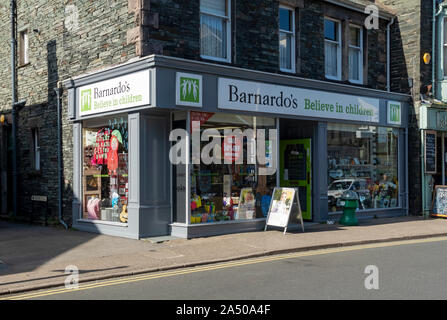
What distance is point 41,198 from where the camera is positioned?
1516 cm

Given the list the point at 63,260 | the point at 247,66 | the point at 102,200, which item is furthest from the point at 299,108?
the point at 63,260

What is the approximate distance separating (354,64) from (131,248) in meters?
10.3

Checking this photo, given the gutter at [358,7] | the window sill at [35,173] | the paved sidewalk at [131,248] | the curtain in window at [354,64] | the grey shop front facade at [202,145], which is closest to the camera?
the paved sidewalk at [131,248]

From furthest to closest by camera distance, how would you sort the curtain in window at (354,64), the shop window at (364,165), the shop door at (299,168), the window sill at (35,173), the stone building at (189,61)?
the curtain in window at (354,64) < the window sill at (35,173) < the shop window at (364,165) < the shop door at (299,168) < the stone building at (189,61)

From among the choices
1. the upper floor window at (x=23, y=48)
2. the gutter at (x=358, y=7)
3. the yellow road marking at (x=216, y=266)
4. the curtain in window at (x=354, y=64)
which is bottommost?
the yellow road marking at (x=216, y=266)

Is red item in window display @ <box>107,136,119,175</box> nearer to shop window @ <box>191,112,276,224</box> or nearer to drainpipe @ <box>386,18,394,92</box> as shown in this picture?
shop window @ <box>191,112,276,224</box>

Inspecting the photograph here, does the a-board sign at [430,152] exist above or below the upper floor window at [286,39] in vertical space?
below

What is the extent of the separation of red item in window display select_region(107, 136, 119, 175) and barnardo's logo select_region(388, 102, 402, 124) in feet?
30.5

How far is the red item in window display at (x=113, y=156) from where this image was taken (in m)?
13.0

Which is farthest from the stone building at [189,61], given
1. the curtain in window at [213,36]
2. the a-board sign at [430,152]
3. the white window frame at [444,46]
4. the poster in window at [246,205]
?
the white window frame at [444,46]

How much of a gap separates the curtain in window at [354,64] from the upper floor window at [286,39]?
9.24 feet

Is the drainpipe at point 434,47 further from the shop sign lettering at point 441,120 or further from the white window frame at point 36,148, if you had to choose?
the white window frame at point 36,148
